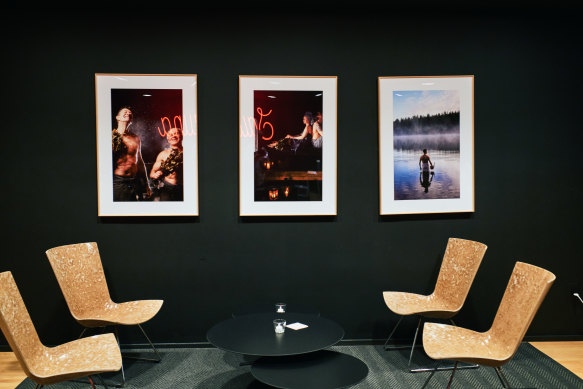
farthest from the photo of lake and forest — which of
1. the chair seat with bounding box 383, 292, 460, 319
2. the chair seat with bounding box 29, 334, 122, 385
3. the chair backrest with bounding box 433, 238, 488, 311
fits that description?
the chair seat with bounding box 29, 334, 122, 385

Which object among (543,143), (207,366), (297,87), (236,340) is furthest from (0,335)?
(543,143)

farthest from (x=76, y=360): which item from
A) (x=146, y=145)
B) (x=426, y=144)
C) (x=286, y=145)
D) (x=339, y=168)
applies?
(x=426, y=144)

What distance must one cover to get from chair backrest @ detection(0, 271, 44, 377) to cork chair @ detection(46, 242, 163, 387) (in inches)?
26.4

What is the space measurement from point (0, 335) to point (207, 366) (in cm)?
207

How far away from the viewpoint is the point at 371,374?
3.60m

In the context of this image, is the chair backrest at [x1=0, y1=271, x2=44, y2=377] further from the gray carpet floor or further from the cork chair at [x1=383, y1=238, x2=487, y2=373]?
the cork chair at [x1=383, y1=238, x2=487, y2=373]

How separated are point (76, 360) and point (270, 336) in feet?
4.19

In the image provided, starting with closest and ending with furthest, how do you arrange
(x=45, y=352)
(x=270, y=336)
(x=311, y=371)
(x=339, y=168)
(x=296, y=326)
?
(x=311, y=371)
(x=45, y=352)
(x=270, y=336)
(x=296, y=326)
(x=339, y=168)

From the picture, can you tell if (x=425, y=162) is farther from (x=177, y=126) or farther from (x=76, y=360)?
(x=76, y=360)

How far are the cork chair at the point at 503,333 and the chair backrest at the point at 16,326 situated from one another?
8.33 ft

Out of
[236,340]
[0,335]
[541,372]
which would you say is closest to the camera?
[236,340]

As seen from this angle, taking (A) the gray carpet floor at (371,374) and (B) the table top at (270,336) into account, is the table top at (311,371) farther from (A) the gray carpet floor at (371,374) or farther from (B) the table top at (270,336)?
(A) the gray carpet floor at (371,374)

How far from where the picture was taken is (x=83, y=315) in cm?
366

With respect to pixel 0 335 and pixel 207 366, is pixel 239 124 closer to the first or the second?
pixel 207 366
